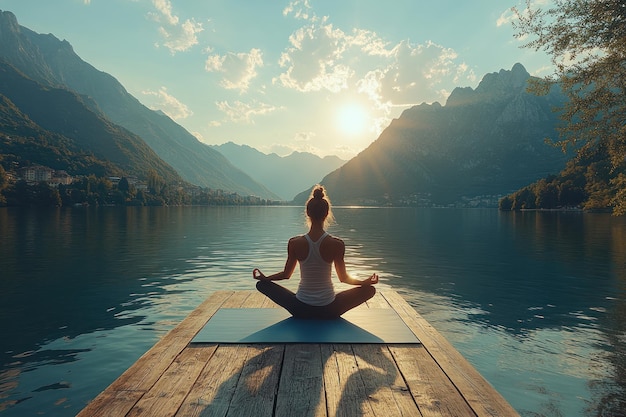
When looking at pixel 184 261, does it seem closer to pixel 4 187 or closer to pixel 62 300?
pixel 62 300

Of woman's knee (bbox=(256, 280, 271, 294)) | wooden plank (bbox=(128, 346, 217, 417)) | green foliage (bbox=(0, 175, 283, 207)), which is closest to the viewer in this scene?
wooden plank (bbox=(128, 346, 217, 417))

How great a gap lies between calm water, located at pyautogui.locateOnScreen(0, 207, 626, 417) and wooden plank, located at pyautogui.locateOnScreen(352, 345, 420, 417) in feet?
14.2

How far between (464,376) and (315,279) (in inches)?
129

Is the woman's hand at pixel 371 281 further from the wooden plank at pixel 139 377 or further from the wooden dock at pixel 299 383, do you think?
the wooden plank at pixel 139 377

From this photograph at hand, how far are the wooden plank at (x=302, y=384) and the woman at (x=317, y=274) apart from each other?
1459 mm

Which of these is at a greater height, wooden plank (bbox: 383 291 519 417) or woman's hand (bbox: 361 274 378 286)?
woman's hand (bbox: 361 274 378 286)

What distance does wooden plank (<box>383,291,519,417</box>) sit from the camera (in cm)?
501

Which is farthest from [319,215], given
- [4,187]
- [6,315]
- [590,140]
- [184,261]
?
[4,187]

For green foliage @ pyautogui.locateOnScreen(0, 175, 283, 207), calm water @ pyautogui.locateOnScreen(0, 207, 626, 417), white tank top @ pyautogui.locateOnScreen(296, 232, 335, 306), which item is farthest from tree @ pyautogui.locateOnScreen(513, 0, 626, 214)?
green foliage @ pyautogui.locateOnScreen(0, 175, 283, 207)

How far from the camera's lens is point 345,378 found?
Answer: 19.2ft

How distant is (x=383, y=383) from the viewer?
5.69m

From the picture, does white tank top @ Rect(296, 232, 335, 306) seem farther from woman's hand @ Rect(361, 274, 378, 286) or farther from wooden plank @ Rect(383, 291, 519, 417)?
wooden plank @ Rect(383, 291, 519, 417)

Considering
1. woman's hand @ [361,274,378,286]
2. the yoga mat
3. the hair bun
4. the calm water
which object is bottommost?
the calm water

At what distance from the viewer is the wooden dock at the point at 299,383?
4887 millimetres
